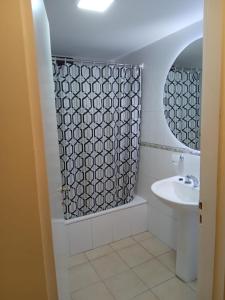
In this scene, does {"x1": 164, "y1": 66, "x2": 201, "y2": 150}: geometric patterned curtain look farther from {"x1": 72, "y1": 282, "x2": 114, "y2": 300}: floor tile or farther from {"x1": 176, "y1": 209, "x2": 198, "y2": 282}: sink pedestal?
{"x1": 72, "y1": 282, "x2": 114, "y2": 300}: floor tile

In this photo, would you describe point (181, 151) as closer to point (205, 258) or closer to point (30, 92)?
point (205, 258)

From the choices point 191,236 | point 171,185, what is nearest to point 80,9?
point 171,185

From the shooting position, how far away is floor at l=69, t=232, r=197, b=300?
178cm

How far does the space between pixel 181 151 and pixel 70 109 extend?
122cm

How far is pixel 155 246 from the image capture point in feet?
7.96

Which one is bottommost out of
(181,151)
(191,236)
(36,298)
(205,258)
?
(191,236)

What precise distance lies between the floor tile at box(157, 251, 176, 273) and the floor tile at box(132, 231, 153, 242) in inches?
14.2

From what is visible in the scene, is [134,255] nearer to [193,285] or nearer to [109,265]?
[109,265]

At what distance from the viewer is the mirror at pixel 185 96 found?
2.02 metres

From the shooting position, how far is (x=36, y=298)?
2.37 feet

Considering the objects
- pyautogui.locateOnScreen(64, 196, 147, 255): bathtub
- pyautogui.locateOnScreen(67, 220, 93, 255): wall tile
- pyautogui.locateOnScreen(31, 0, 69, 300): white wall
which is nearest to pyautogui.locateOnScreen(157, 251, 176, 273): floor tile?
pyautogui.locateOnScreen(64, 196, 147, 255): bathtub

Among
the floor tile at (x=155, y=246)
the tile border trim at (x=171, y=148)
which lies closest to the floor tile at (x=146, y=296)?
the floor tile at (x=155, y=246)

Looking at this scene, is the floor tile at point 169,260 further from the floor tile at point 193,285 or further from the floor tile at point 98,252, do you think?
the floor tile at point 98,252

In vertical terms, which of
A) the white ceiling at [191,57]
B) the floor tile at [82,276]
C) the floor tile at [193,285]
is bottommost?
the floor tile at [193,285]
